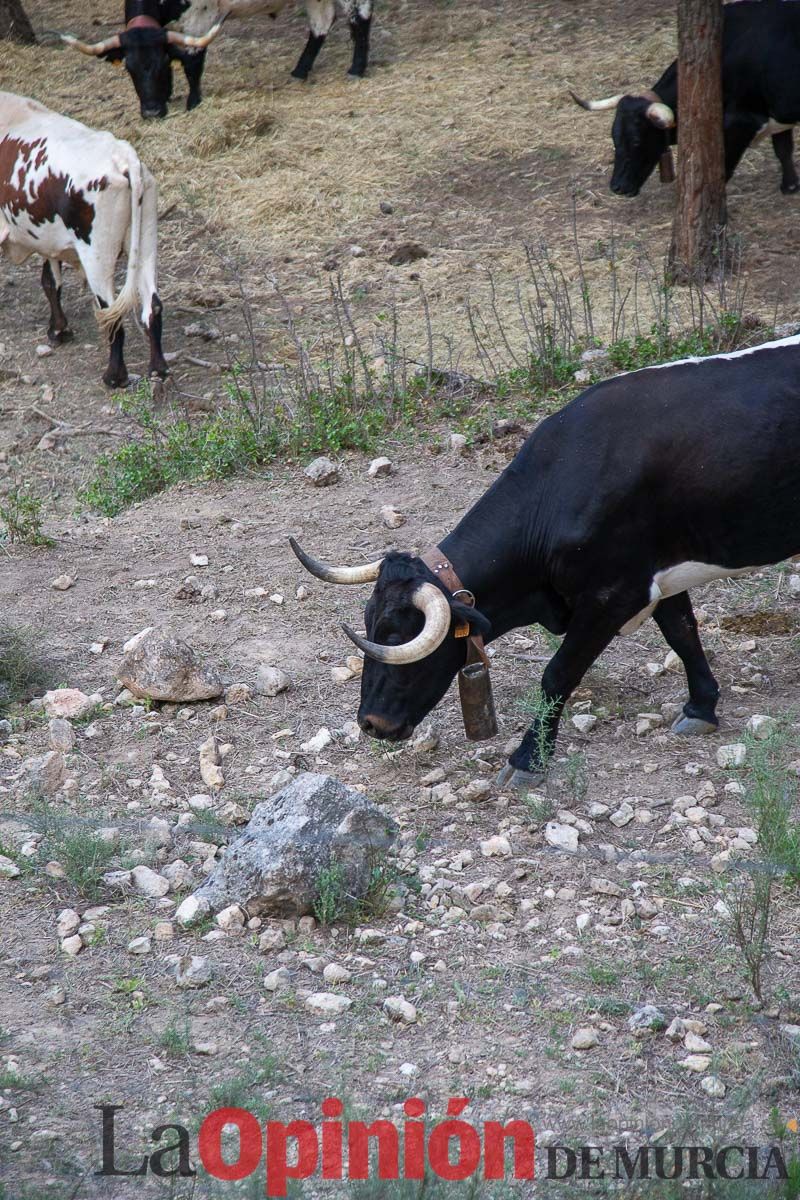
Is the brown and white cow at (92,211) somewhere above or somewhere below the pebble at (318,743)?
above

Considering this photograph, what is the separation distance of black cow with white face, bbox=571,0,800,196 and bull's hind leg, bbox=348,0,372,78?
3607 mm

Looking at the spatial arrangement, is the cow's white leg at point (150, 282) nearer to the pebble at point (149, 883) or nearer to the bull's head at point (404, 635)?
the bull's head at point (404, 635)

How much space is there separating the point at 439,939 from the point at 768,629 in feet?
8.03

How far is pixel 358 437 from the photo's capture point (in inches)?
307

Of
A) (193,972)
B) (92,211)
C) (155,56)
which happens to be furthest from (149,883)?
(155,56)

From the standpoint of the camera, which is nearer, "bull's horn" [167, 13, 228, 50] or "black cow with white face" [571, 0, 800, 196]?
"black cow with white face" [571, 0, 800, 196]

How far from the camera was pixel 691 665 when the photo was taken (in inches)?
205

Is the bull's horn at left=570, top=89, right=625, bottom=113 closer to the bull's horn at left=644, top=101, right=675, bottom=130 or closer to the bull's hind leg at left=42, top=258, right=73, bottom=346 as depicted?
the bull's horn at left=644, top=101, right=675, bottom=130

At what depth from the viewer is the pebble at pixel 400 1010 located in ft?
12.2

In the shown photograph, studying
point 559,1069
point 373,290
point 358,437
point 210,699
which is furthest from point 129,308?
point 559,1069

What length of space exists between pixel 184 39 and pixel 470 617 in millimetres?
10430

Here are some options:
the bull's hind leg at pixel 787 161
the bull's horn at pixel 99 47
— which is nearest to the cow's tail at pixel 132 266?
the bull's horn at pixel 99 47

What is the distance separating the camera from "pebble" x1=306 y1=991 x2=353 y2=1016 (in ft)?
12.3

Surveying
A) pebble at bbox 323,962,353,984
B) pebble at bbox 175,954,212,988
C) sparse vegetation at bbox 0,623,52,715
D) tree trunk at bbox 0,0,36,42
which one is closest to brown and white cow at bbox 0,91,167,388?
sparse vegetation at bbox 0,623,52,715
